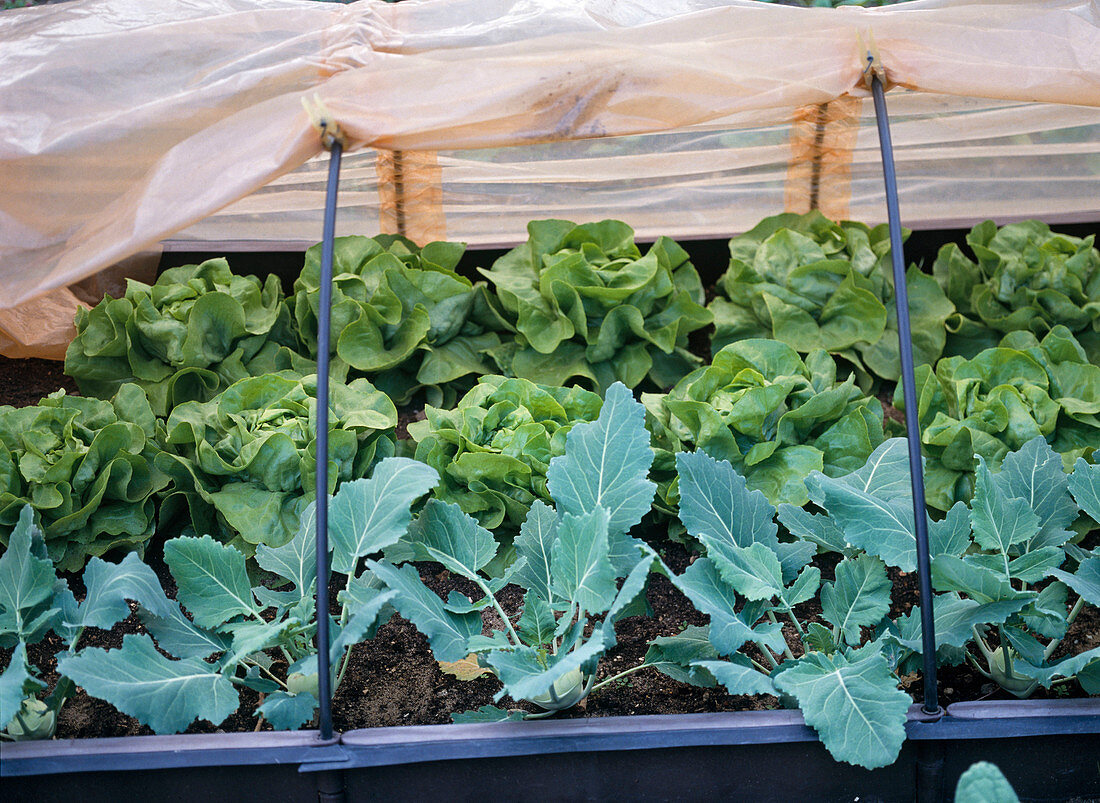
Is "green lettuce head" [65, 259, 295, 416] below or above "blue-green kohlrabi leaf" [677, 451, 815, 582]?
above

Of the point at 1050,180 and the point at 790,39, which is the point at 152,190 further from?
the point at 1050,180

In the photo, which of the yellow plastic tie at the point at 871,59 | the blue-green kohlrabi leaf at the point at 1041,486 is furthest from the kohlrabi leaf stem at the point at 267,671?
the yellow plastic tie at the point at 871,59

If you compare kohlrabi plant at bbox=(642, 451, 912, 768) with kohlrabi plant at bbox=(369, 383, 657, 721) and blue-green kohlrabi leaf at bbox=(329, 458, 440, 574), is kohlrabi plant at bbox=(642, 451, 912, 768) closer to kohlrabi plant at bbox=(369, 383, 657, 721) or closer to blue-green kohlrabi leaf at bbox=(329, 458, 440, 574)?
kohlrabi plant at bbox=(369, 383, 657, 721)

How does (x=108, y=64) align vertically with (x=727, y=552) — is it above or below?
above

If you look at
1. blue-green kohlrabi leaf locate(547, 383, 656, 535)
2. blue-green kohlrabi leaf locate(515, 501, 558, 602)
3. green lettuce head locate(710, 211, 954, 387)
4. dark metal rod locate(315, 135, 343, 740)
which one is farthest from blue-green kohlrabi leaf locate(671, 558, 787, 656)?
green lettuce head locate(710, 211, 954, 387)

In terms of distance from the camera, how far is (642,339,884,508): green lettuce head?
1624 mm

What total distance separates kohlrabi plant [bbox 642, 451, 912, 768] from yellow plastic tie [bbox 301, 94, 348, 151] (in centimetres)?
69

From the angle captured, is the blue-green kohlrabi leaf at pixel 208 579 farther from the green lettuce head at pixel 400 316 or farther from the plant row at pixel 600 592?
the green lettuce head at pixel 400 316

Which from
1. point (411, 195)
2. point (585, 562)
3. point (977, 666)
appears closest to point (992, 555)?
point (977, 666)

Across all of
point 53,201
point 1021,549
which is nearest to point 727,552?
point 1021,549

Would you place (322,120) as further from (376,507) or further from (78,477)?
(78,477)

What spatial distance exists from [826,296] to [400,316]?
972 millimetres

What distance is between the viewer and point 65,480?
1.58 m

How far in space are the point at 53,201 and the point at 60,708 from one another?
88cm
